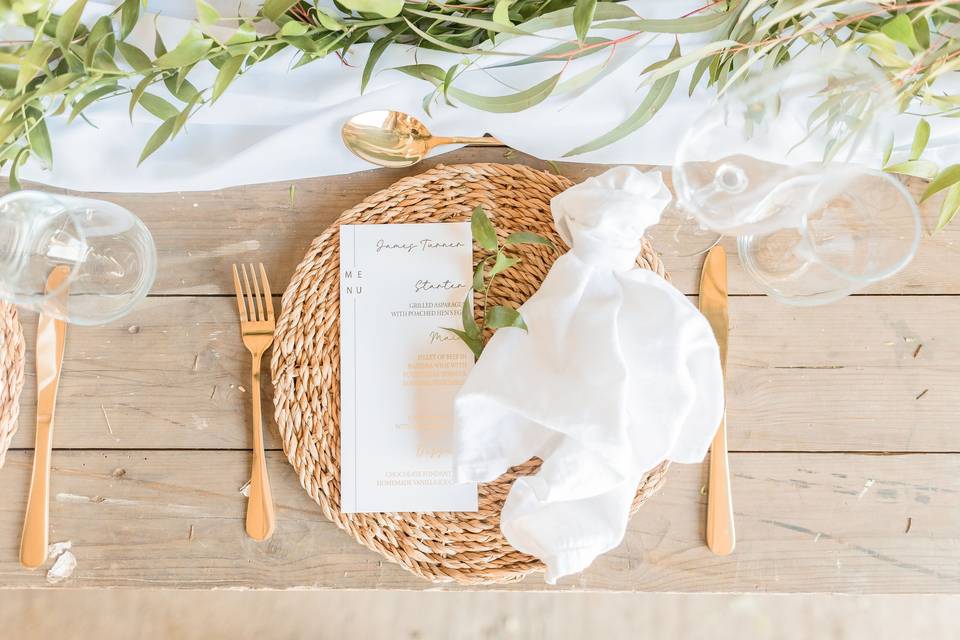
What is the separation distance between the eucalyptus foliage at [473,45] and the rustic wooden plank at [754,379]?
17cm

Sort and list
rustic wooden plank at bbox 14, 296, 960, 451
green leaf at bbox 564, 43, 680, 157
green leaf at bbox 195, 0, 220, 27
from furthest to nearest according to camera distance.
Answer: rustic wooden plank at bbox 14, 296, 960, 451 → green leaf at bbox 564, 43, 680, 157 → green leaf at bbox 195, 0, 220, 27

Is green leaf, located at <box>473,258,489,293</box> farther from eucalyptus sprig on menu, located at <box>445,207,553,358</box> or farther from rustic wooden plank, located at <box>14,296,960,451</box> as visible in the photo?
rustic wooden plank, located at <box>14,296,960,451</box>

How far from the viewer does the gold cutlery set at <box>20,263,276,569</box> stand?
0.81m

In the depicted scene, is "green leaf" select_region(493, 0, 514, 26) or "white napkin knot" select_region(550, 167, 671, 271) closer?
"green leaf" select_region(493, 0, 514, 26)

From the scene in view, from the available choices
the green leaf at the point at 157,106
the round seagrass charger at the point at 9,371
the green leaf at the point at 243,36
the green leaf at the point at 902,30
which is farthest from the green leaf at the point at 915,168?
the round seagrass charger at the point at 9,371

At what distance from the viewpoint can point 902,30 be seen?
0.54 meters

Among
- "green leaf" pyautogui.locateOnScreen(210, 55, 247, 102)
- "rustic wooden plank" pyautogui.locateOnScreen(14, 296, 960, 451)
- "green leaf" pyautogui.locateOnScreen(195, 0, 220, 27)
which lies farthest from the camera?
"rustic wooden plank" pyautogui.locateOnScreen(14, 296, 960, 451)

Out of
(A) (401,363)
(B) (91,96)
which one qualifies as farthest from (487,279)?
(B) (91,96)

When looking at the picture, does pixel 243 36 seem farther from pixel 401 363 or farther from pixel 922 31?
pixel 922 31

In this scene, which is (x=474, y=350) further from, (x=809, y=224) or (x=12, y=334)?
(x=12, y=334)

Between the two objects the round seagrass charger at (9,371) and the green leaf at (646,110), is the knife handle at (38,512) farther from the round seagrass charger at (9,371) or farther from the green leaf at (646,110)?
the green leaf at (646,110)

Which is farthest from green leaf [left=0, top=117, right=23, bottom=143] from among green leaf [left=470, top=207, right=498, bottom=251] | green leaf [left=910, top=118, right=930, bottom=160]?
green leaf [left=910, top=118, right=930, bottom=160]

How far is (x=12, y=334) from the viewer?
0.82 metres

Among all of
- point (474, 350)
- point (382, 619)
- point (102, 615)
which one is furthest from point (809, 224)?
point (102, 615)
